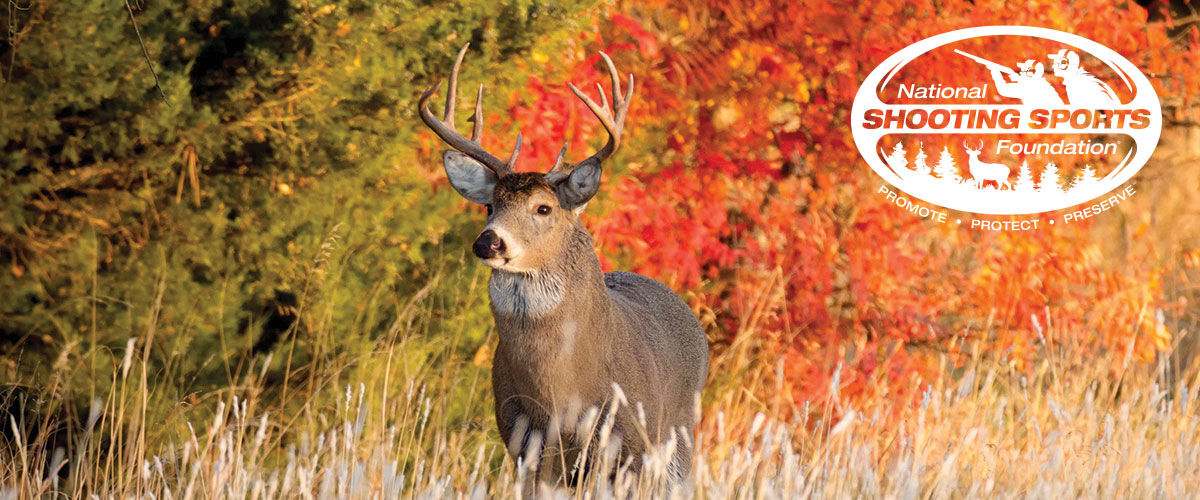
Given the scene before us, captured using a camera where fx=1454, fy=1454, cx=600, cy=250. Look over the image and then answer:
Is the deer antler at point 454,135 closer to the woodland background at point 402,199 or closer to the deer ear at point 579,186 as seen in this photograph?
the deer ear at point 579,186

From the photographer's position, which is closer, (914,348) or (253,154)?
(253,154)

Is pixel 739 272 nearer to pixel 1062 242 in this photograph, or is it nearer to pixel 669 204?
pixel 669 204

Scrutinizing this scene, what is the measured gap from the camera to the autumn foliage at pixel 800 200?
673 cm

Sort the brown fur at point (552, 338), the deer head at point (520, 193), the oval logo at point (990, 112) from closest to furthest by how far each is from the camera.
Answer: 1. the deer head at point (520, 193)
2. the brown fur at point (552, 338)
3. the oval logo at point (990, 112)

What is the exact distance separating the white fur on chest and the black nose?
0.75ft

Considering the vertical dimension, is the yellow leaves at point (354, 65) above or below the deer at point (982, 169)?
above

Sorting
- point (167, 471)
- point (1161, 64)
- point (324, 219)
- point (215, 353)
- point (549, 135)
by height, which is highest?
point (1161, 64)

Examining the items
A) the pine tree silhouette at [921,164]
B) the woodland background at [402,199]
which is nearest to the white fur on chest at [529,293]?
the woodland background at [402,199]

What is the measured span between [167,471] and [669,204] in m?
2.62

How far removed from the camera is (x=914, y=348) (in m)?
8.17

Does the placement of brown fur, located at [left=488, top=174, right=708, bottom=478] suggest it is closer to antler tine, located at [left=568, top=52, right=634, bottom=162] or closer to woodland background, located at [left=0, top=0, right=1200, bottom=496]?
antler tine, located at [left=568, top=52, right=634, bottom=162]

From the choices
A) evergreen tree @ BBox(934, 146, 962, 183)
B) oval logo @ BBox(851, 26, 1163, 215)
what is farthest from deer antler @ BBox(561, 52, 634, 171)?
evergreen tree @ BBox(934, 146, 962, 183)

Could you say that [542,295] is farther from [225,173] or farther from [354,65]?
[225,173]

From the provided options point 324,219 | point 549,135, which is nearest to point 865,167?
point 549,135
